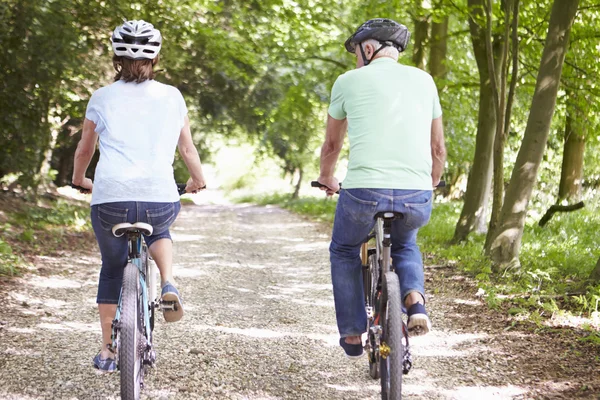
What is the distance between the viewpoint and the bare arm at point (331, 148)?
365cm

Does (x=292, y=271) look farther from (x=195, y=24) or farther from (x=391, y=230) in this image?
(x=195, y=24)

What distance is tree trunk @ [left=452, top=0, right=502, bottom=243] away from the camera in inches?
408

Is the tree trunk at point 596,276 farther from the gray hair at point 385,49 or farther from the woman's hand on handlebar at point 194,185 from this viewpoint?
the woman's hand on handlebar at point 194,185

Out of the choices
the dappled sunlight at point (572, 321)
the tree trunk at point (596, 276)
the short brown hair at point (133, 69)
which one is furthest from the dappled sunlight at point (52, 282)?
the tree trunk at point (596, 276)

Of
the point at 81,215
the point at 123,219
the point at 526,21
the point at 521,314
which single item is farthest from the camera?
the point at 81,215

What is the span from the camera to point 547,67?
7.72m

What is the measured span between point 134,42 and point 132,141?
21.7 inches

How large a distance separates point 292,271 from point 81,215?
6359 mm

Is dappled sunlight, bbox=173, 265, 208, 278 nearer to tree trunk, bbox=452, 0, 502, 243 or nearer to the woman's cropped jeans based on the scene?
tree trunk, bbox=452, 0, 502, 243

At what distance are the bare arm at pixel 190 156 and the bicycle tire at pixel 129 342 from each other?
81 centimetres

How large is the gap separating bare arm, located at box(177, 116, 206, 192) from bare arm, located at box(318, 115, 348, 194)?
2.46 feet

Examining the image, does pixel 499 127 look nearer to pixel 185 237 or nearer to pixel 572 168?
pixel 185 237

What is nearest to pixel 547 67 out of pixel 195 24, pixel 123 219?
pixel 123 219

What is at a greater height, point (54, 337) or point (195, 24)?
point (195, 24)
